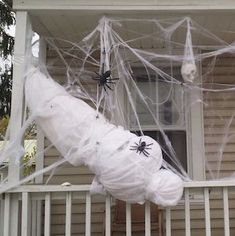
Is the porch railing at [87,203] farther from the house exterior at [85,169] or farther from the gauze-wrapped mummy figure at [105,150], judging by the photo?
the gauze-wrapped mummy figure at [105,150]

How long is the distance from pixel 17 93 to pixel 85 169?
5.69ft

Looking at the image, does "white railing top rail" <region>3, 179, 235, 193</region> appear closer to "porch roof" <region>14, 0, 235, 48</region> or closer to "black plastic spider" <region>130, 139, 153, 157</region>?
"black plastic spider" <region>130, 139, 153, 157</region>

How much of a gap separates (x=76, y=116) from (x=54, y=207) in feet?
6.76

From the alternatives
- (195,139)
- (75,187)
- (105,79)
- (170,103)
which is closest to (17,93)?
(105,79)

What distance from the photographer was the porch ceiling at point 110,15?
4.27 meters

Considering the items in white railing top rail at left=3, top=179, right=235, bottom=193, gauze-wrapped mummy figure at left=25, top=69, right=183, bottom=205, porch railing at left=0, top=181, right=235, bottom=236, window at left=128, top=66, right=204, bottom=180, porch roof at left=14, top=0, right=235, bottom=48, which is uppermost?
porch roof at left=14, top=0, right=235, bottom=48

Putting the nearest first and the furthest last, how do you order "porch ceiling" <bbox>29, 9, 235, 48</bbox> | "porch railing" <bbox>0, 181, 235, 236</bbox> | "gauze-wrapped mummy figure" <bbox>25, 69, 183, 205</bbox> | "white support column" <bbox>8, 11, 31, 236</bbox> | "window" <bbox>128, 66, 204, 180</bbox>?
"gauze-wrapped mummy figure" <bbox>25, 69, 183, 205</bbox>, "porch railing" <bbox>0, 181, 235, 236</bbox>, "white support column" <bbox>8, 11, 31, 236</bbox>, "porch ceiling" <bbox>29, 9, 235, 48</bbox>, "window" <bbox>128, 66, 204, 180</bbox>

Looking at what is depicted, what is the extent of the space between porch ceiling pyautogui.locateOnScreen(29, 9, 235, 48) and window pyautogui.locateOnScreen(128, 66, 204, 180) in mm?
486

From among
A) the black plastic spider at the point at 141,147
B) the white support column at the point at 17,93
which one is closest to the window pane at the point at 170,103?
the black plastic spider at the point at 141,147

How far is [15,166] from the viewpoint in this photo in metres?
4.01

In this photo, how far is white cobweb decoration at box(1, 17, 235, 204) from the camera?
163 inches

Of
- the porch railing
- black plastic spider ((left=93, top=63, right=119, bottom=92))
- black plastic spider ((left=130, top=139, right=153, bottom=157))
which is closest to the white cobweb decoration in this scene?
black plastic spider ((left=93, top=63, right=119, bottom=92))

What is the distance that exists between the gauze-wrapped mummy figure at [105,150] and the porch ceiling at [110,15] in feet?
2.98

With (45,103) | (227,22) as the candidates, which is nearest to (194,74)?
(227,22)
